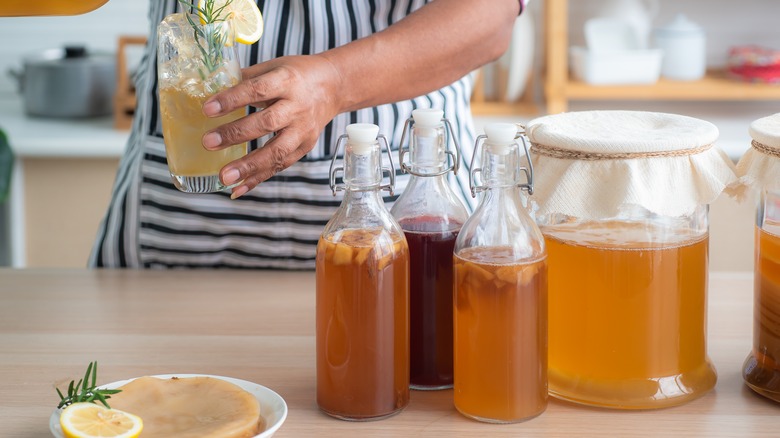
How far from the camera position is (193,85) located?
3.24 feet

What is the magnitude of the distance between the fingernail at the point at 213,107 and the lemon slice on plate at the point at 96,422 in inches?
11.3

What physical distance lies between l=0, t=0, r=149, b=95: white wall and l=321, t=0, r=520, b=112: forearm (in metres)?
2.03

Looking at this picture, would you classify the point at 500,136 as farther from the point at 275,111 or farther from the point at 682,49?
the point at 682,49

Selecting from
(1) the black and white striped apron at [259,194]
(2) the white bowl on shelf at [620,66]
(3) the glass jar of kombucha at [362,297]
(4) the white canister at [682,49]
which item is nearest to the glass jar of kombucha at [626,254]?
(3) the glass jar of kombucha at [362,297]

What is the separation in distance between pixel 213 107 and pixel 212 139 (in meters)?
0.04

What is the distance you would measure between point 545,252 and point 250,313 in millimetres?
479

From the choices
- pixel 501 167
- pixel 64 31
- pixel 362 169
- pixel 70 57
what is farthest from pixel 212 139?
pixel 64 31

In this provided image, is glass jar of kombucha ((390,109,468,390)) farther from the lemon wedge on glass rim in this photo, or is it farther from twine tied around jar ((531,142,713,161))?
the lemon wedge on glass rim

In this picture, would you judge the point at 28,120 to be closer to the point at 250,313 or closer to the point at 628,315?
the point at 250,313

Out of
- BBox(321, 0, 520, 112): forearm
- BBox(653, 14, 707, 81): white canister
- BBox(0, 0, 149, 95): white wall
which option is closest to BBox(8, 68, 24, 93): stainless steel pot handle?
BBox(0, 0, 149, 95): white wall

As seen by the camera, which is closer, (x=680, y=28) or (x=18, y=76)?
(x=680, y=28)

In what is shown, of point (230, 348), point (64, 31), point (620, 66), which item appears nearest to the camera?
point (230, 348)

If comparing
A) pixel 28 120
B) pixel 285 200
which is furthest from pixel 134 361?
pixel 28 120

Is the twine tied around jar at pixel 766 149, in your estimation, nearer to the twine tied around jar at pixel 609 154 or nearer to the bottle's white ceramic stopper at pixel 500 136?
the twine tied around jar at pixel 609 154
